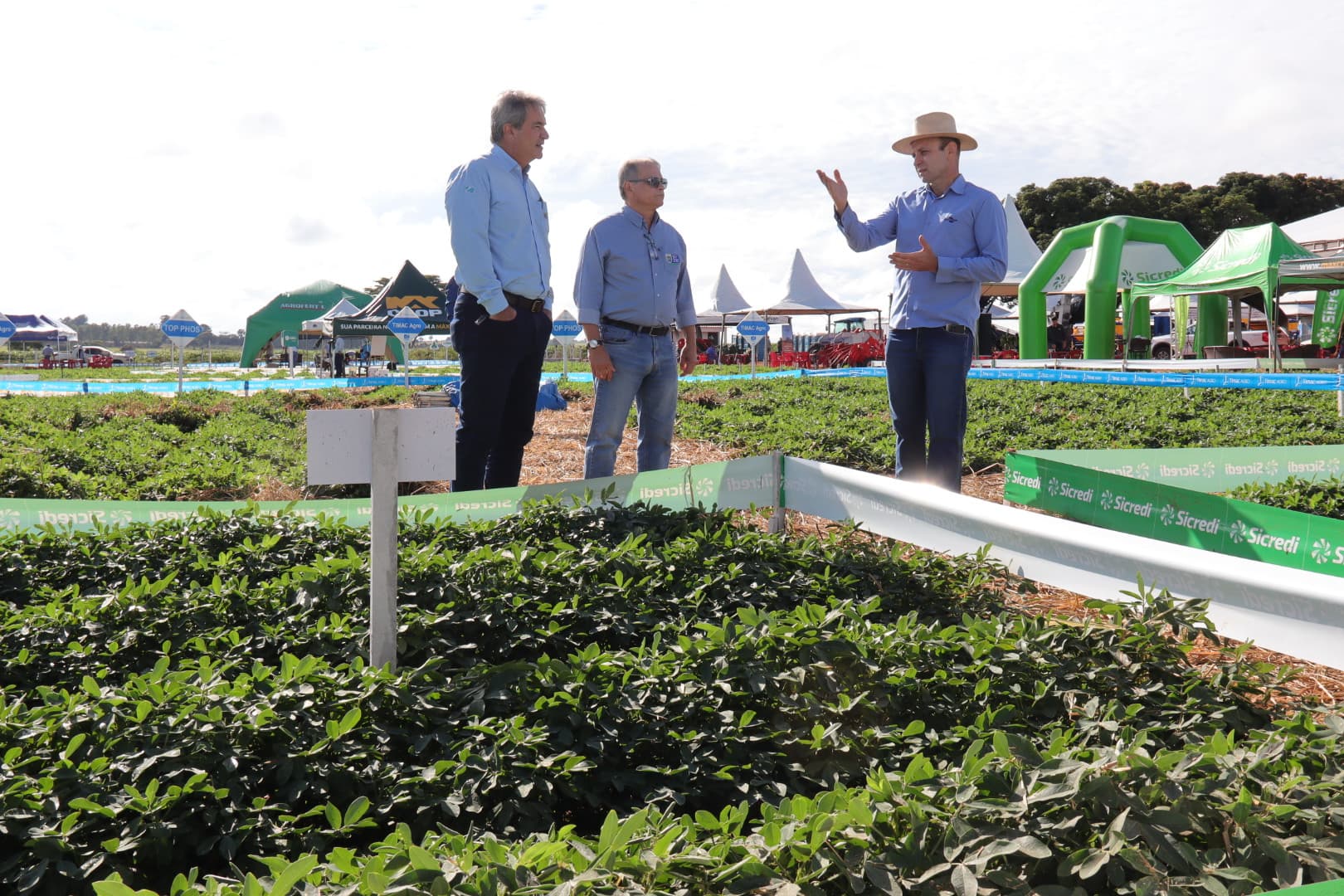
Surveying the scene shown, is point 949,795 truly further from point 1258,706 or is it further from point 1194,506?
point 1194,506

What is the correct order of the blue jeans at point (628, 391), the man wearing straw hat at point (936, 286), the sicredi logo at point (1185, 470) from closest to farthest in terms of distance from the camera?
the man wearing straw hat at point (936, 286) < the blue jeans at point (628, 391) < the sicredi logo at point (1185, 470)

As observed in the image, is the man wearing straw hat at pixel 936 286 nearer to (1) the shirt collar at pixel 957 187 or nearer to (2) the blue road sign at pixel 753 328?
(1) the shirt collar at pixel 957 187

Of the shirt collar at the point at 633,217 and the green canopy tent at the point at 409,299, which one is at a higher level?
the green canopy tent at the point at 409,299


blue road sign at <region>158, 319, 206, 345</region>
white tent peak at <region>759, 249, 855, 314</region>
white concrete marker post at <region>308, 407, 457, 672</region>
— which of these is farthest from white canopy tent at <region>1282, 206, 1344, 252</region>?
white concrete marker post at <region>308, 407, 457, 672</region>

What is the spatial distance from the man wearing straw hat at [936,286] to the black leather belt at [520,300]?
174 centimetres

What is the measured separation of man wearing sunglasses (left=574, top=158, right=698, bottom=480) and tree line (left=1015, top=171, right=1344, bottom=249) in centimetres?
4548

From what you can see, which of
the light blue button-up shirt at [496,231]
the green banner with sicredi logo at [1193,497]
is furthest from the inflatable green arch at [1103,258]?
the light blue button-up shirt at [496,231]

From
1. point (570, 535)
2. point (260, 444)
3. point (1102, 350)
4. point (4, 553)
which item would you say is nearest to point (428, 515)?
point (570, 535)

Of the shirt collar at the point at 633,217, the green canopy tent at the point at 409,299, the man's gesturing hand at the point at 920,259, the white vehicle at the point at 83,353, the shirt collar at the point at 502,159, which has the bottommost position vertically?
the man's gesturing hand at the point at 920,259

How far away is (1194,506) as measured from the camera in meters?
4.20

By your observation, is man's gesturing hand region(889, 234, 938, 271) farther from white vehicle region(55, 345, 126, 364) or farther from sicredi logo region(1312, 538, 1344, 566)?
white vehicle region(55, 345, 126, 364)

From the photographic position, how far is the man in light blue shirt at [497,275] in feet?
15.7

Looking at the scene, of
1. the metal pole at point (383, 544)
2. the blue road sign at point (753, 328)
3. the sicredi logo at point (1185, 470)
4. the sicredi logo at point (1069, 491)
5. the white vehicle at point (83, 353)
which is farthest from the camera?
the white vehicle at point (83, 353)

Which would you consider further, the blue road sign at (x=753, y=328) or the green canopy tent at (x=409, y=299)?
the green canopy tent at (x=409, y=299)
